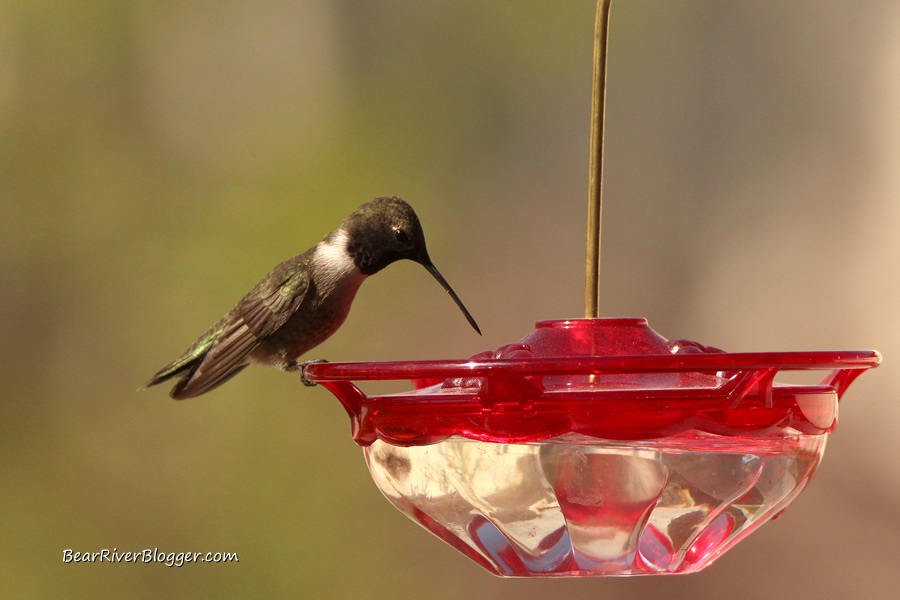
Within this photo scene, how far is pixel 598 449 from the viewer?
4.89ft

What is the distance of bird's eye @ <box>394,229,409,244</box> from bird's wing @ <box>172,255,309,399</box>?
45 centimetres

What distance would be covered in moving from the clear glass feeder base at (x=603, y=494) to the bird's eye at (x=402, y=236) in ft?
4.15

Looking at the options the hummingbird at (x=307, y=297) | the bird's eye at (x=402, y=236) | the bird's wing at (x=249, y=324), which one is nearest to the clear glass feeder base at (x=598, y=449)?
the bird's eye at (x=402, y=236)

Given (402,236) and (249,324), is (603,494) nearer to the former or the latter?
(402,236)

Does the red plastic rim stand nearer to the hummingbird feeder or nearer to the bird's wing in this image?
the hummingbird feeder

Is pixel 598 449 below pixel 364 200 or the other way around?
Result: below

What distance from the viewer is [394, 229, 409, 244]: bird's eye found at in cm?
284

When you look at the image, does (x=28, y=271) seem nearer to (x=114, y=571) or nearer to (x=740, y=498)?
(x=114, y=571)

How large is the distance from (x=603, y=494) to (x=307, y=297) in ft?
6.15

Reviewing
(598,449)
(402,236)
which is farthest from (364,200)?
(598,449)

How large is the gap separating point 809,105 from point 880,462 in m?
2.91

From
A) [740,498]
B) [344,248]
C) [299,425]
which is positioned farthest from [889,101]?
[740,498]

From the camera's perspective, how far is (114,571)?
6.32 meters

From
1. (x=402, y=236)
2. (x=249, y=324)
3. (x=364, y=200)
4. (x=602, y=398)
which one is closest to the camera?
(x=602, y=398)
